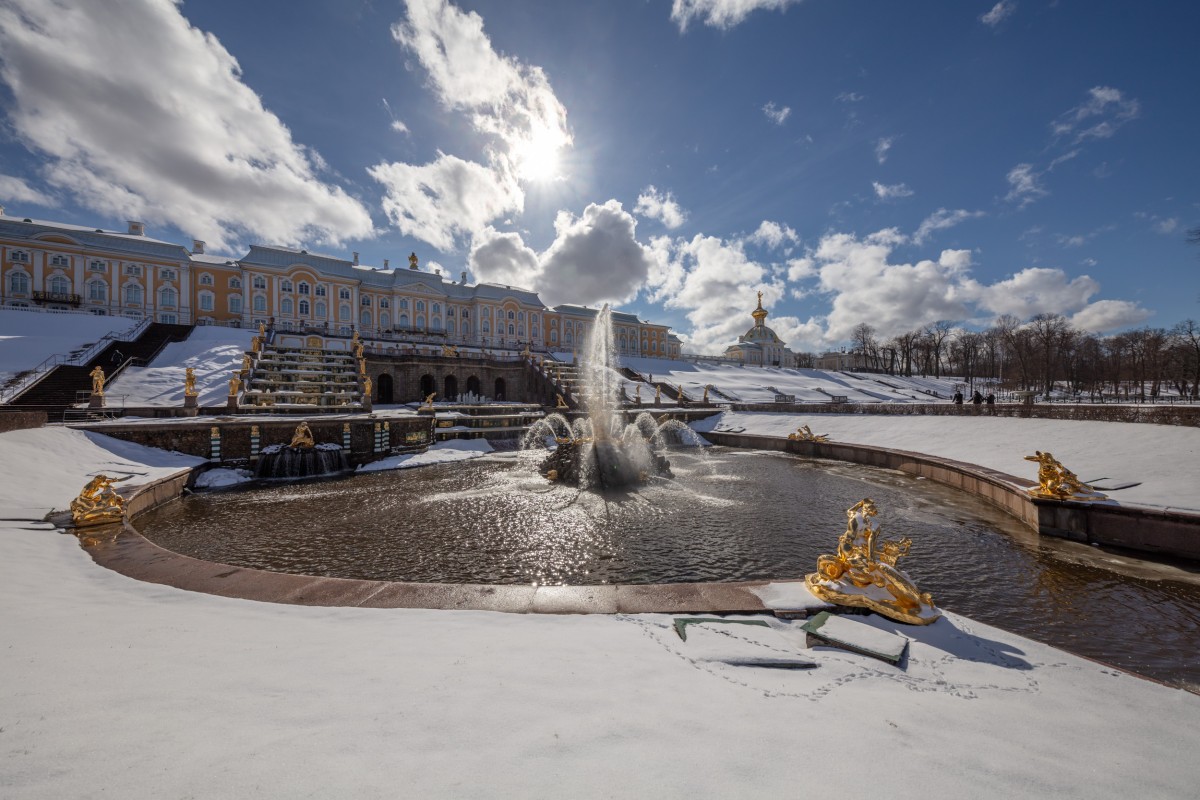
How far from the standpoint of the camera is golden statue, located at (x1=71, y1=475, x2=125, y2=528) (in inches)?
294

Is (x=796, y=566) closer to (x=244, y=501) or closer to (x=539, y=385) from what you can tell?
(x=244, y=501)

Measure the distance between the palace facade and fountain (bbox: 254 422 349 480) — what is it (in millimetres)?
27019

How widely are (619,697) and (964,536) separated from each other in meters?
9.20

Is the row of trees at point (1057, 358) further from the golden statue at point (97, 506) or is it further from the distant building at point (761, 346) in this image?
the golden statue at point (97, 506)

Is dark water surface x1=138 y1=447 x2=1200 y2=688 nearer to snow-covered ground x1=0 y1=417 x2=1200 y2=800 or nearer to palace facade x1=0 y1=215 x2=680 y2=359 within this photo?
snow-covered ground x1=0 y1=417 x2=1200 y2=800

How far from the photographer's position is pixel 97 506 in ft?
25.1

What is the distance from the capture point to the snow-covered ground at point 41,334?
23281 millimetres

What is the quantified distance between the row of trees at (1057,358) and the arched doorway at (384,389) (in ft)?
178

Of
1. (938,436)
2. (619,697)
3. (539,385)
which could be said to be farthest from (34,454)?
(938,436)

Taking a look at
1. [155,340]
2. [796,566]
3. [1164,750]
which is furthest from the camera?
[155,340]

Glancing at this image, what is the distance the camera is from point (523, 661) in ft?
10.8

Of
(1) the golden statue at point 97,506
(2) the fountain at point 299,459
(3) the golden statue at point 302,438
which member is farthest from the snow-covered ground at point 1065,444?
(3) the golden statue at point 302,438

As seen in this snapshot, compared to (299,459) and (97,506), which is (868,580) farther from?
(299,459)

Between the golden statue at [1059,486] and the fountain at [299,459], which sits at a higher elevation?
the golden statue at [1059,486]
